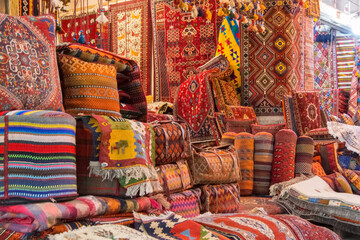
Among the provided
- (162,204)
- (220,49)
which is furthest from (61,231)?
(220,49)

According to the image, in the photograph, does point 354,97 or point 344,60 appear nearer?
point 354,97

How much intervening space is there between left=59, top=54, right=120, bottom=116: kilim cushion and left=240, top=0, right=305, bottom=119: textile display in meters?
3.75

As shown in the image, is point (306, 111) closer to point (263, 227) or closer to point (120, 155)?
point (263, 227)

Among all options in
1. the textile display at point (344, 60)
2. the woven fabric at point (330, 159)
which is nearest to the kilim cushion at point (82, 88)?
the woven fabric at point (330, 159)

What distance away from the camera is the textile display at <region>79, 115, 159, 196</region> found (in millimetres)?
2045

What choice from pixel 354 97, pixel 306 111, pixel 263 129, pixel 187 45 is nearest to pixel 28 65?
pixel 263 129

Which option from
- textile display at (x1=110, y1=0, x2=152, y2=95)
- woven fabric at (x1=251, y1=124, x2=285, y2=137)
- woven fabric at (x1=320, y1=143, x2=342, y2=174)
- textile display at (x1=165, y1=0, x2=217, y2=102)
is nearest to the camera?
woven fabric at (x1=320, y1=143, x2=342, y2=174)

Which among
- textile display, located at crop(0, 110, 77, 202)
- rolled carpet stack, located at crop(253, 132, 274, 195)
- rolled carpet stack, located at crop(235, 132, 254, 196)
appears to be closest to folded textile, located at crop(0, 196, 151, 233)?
Answer: textile display, located at crop(0, 110, 77, 202)

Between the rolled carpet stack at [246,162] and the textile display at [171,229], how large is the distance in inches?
75.3

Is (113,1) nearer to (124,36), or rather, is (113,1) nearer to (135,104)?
(124,36)

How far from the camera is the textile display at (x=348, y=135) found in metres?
4.70

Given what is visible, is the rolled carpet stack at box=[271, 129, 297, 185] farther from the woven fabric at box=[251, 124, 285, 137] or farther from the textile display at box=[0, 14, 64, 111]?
the textile display at box=[0, 14, 64, 111]

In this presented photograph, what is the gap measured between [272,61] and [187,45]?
47.5 inches

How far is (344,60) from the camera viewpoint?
1017 cm
